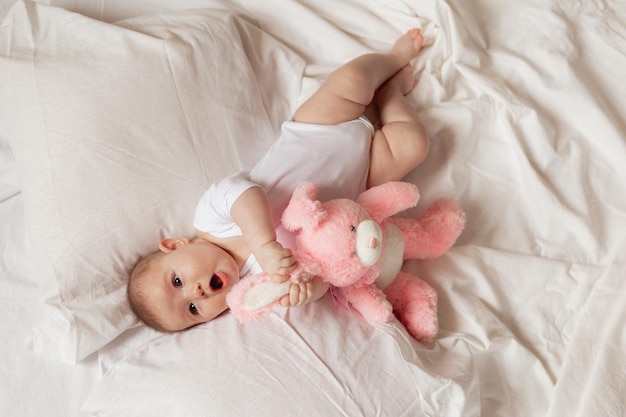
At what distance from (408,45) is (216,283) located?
0.68 meters

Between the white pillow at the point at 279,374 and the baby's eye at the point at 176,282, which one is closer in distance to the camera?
the white pillow at the point at 279,374

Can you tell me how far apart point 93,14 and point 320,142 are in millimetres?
601

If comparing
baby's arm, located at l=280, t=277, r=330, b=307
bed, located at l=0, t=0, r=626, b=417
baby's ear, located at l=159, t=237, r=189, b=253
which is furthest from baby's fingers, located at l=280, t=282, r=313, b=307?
baby's ear, located at l=159, t=237, r=189, b=253

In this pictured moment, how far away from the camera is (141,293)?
1.12 meters

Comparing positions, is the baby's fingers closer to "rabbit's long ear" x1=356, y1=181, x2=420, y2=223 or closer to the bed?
the bed

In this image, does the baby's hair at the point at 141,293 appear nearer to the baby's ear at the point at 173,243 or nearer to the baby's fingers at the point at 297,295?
the baby's ear at the point at 173,243

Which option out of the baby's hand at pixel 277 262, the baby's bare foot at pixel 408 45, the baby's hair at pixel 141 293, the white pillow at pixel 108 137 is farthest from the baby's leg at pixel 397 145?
the baby's hair at pixel 141 293

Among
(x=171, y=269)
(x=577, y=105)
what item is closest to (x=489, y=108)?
(x=577, y=105)

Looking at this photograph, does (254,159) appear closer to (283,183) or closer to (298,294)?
(283,183)

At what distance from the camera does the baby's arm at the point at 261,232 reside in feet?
3.15

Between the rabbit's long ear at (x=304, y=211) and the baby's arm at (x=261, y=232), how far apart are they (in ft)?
0.12

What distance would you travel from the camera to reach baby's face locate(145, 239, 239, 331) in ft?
3.64

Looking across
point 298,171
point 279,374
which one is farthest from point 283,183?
point 279,374

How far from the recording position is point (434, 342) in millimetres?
1119
